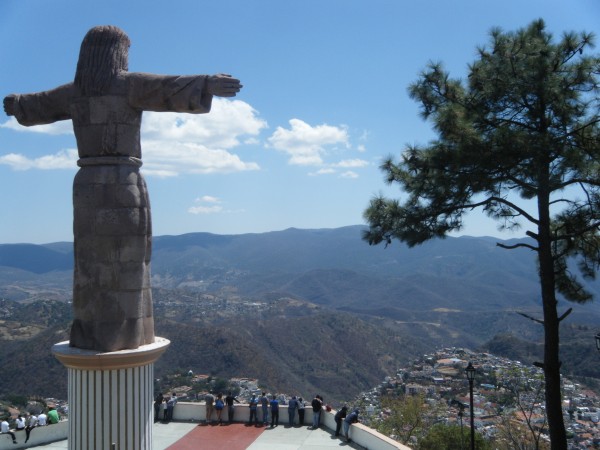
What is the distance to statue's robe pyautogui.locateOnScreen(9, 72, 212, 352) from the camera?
684 centimetres

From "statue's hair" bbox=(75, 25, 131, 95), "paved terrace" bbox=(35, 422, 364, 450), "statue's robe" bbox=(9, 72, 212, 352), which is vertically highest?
"statue's hair" bbox=(75, 25, 131, 95)

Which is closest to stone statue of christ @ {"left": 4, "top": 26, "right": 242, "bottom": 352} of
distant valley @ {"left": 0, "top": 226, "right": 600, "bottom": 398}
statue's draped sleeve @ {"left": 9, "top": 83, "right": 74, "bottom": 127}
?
statue's draped sleeve @ {"left": 9, "top": 83, "right": 74, "bottom": 127}

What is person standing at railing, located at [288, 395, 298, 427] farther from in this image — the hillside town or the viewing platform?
the hillside town

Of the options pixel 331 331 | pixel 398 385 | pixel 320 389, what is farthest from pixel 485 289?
pixel 398 385

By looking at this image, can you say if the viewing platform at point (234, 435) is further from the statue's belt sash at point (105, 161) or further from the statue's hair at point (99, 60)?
the statue's hair at point (99, 60)

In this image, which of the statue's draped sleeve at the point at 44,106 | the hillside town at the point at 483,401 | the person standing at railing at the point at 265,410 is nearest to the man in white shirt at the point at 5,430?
the hillside town at the point at 483,401

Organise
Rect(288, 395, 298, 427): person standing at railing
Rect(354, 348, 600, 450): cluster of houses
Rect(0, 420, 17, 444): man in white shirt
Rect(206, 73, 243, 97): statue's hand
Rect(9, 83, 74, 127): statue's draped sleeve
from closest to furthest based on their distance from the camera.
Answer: Rect(206, 73, 243, 97): statue's hand → Rect(9, 83, 74, 127): statue's draped sleeve → Rect(0, 420, 17, 444): man in white shirt → Rect(288, 395, 298, 427): person standing at railing → Rect(354, 348, 600, 450): cluster of houses

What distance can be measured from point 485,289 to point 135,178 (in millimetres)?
174431

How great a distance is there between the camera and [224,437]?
1248 centimetres

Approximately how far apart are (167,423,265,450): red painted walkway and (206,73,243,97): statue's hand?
7652 mm

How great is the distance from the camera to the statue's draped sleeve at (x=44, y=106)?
7.30m

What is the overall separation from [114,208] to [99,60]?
70.4 inches

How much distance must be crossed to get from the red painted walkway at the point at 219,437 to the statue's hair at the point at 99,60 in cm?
768

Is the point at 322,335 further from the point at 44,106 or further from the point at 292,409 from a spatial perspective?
the point at 44,106
